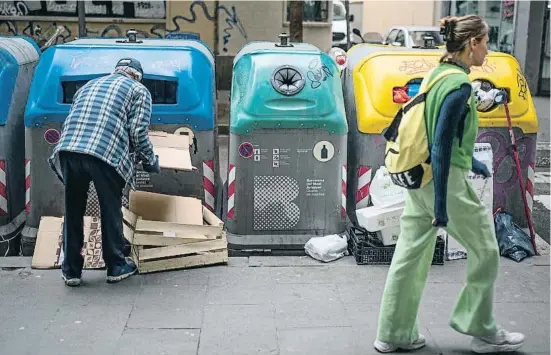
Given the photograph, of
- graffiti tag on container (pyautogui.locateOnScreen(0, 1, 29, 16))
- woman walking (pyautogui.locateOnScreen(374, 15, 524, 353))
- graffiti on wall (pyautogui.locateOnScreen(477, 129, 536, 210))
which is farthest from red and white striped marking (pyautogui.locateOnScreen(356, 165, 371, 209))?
graffiti tag on container (pyautogui.locateOnScreen(0, 1, 29, 16))

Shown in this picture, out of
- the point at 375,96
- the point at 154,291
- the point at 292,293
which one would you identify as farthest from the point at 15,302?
the point at 375,96

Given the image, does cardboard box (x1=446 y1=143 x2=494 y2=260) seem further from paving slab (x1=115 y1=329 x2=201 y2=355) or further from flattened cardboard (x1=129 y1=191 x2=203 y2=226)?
paving slab (x1=115 y1=329 x2=201 y2=355)

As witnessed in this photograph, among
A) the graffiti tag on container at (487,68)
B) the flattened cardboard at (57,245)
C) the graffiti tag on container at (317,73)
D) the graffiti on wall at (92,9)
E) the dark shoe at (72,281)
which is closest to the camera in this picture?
the dark shoe at (72,281)

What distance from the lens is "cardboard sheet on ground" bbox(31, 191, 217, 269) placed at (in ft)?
17.2

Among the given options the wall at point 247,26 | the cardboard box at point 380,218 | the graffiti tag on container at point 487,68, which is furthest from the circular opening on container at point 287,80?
the wall at point 247,26

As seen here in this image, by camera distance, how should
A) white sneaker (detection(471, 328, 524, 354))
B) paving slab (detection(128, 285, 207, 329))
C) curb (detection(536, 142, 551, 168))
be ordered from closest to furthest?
white sneaker (detection(471, 328, 524, 354)) < paving slab (detection(128, 285, 207, 329)) < curb (detection(536, 142, 551, 168))

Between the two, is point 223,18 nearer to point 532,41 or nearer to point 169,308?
point 532,41

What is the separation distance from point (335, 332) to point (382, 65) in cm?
244

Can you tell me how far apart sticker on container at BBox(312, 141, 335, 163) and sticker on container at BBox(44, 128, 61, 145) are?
76.4 inches

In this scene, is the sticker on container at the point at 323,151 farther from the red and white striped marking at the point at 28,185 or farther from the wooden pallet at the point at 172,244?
the red and white striped marking at the point at 28,185

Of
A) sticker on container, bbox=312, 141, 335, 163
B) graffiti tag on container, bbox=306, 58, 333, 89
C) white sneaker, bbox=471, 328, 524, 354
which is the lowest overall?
white sneaker, bbox=471, 328, 524, 354

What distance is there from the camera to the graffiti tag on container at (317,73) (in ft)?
18.5

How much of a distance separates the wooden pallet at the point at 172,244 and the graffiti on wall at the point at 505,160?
7.39 feet

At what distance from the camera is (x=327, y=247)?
5.51 metres
